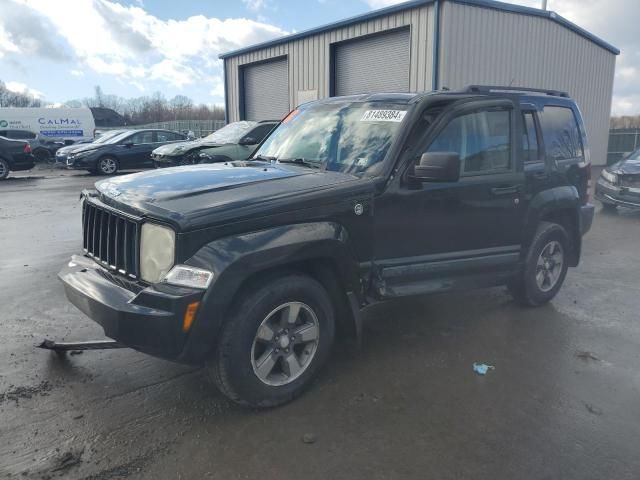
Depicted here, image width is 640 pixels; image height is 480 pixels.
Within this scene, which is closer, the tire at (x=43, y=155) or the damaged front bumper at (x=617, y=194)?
the damaged front bumper at (x=617, y=194)

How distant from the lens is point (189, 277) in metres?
3.04

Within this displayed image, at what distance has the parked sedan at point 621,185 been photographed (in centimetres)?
1092

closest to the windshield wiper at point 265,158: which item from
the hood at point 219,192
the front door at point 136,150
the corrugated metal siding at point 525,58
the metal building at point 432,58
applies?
the hood at point 219,192

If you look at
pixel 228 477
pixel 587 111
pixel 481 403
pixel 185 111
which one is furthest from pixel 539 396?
pixel 185 111

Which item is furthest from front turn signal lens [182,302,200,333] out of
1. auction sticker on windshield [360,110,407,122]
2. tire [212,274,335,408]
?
auction sticker on windshield [360,110,407,122]

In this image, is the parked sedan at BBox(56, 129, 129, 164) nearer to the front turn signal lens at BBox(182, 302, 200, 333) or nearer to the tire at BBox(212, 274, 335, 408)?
the tire at BBox(212, 274, 335, 408)

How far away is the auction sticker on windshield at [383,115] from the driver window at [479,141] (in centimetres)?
33

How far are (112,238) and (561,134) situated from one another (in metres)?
4.37

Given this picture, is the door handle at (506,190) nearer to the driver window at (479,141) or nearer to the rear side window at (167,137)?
the driver window at (479,141)

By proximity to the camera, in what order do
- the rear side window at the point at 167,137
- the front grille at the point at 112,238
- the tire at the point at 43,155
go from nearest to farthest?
the front grille at the point at 112,238
the rear side window at the point at 167,137
the tire at the point at 43,155

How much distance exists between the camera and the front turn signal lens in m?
2.98

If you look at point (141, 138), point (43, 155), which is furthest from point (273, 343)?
point (43, 155)

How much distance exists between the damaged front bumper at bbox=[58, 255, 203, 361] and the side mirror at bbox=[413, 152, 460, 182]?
5.84 ft

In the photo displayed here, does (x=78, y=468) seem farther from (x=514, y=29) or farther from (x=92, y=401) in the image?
(x=514, y=29)
